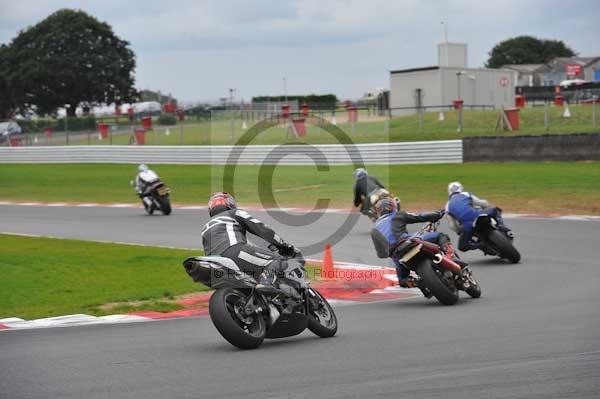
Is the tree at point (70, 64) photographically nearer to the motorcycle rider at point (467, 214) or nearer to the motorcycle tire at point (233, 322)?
the motorcycle rider at point (467, 214)

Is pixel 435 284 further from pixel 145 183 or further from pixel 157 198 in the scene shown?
pixel 145 183

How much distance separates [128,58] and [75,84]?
267 inches

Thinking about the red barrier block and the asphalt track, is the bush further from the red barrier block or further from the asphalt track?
the asphalt track

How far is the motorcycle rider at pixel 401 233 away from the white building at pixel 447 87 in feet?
115

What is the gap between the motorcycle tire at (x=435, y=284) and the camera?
11.0 meters

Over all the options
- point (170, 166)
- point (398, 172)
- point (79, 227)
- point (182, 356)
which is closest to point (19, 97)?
point (170, 166)

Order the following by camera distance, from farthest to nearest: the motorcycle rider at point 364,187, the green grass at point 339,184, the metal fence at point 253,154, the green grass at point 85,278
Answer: the metal fence at point 253,154 < the green grass at point 339,184 < the motorcycle rider at point 364,187 < the green grass at point 85,278

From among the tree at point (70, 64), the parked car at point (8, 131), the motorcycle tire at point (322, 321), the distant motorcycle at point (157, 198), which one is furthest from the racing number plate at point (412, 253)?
the tree at point (70, 64)

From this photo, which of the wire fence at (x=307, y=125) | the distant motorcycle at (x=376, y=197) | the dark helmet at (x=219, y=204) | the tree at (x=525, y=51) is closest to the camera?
the dark helmet at (x=219, y=204)

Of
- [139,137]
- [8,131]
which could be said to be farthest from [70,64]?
[139,137]

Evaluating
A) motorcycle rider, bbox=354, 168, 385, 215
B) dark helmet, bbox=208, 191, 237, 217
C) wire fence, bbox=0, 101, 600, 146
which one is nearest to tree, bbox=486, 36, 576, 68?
wire fence, bbox=0, 101, 600, 146

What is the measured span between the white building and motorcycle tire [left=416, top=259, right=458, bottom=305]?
35757mm

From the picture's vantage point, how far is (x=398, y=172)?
31.4 meters

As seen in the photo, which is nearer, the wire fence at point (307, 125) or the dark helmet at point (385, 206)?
the dark helmet at point (385, 206)
